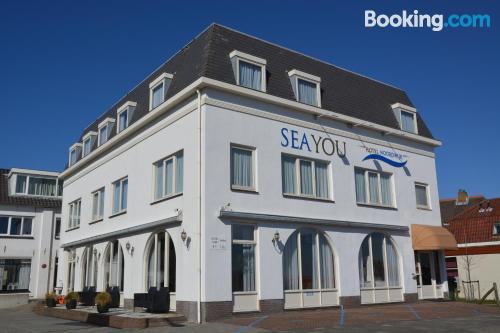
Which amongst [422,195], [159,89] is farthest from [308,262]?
[159,89]

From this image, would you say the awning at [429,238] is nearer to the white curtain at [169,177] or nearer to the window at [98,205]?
the white curtain at [169,177]

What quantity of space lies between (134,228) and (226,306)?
5933 millimetres

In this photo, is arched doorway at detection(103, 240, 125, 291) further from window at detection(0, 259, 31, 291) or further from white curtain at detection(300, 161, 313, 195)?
window at detection(0, 259, 31, 291)

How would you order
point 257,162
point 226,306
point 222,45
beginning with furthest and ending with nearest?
point 222,45 → point 257,162 → point 226,306

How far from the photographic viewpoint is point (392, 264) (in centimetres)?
2225

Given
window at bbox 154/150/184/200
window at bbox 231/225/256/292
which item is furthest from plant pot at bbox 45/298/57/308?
window at bbox 231/225/256/292

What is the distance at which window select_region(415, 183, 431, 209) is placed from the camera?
24.5 m

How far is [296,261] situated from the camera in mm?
18641

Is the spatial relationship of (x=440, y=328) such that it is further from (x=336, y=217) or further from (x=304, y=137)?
(x=304, y=137)

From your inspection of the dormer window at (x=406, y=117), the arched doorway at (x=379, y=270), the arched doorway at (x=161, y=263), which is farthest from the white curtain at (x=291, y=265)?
the dormer window at (x=406, y=117)

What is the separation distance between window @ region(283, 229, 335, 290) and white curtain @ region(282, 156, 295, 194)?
1629 millimetres

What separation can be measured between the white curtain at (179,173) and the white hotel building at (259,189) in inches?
3.3

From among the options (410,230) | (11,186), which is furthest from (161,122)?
(11,186)

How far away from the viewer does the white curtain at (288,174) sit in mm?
19125
